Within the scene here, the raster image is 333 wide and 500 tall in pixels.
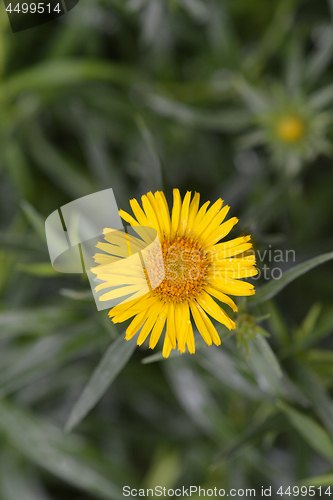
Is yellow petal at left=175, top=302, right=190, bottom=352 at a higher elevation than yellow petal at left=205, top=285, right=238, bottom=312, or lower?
lower

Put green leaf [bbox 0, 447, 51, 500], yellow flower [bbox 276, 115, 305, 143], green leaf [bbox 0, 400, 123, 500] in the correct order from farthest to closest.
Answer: green leaf [bbox 0, 447, 51, 500], green leaf [bbox 0, 400, 123, 500], yellow flower [bbox 276, 115, 305, 143]

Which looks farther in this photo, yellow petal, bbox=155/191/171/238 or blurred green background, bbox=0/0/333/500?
blurred green background, bbox=0/0/333/500

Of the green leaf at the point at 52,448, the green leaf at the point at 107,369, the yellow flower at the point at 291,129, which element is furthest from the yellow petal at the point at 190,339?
the green leaf at the point at 52,448

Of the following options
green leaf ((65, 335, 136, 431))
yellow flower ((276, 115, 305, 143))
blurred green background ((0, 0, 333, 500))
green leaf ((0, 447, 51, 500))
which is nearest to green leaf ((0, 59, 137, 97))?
blurred green background ((0, 0, 333, 500))

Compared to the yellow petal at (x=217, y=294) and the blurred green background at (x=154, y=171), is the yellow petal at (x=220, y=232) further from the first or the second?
the blurred green background at (x=154, y=171)

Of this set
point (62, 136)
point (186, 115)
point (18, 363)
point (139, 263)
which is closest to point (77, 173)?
point (62, 136)

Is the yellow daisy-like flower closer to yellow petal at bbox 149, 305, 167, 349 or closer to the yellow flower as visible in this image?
yellow petal at bbox 149, 305, 167, 349

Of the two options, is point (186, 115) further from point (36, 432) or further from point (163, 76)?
point (36, 432)
